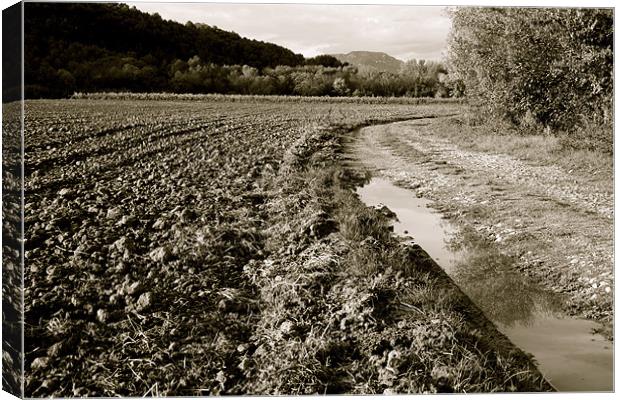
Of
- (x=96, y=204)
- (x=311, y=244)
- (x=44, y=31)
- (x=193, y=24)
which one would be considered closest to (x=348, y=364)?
(x=311, y=244)

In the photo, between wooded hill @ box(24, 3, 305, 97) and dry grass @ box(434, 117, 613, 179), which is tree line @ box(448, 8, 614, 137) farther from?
wooded hill @ box(24, 3, 305, 97)

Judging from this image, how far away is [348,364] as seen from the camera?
3430mm

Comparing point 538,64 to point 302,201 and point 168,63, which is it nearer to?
point 302,201

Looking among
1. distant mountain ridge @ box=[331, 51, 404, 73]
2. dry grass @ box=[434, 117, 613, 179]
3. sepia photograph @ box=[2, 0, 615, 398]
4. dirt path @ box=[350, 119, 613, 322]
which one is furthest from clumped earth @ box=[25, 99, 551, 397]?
dirt path @ box=[350, 119, 613, 322]

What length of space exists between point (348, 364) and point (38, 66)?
2.69 m

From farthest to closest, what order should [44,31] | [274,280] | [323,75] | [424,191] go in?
[424,191] → [323,75] → [274,280] → [44,31]

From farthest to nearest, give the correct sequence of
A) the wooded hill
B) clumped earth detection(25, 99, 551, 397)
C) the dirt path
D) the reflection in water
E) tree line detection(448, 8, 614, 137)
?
tree line detection(448, 8, 614, 137), the dirt path, the reflection in water, the wooded hill, clumped earth detection(25, 99, 551, 397)

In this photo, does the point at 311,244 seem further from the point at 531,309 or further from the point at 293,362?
the point at 531,309

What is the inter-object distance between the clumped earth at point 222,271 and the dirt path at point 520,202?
531 millimetres

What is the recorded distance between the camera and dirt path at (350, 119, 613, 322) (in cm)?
419

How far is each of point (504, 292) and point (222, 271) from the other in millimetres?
2005

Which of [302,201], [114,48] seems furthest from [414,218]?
[114,48]

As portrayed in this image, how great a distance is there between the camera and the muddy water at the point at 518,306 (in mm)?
3609

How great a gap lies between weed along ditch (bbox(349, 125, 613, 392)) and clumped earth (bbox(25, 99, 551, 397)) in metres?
0.15
